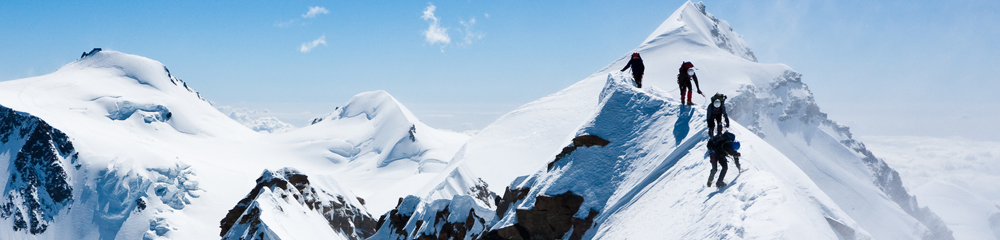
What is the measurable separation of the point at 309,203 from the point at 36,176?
126 metres

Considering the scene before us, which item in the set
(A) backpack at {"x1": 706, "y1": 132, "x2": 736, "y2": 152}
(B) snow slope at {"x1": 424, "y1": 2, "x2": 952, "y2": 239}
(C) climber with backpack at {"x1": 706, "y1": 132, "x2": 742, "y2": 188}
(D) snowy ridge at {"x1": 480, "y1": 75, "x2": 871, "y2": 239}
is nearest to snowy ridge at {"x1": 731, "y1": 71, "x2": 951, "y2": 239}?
(B) snow slope at {"x1": 424, "y1": 2, "x2": 952, "y2": 239}

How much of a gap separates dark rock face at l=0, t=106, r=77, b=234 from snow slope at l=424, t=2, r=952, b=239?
407ft

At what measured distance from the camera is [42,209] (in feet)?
469

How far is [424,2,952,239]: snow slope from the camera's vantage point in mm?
65125

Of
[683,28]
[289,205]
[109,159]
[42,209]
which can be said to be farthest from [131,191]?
[683,28]

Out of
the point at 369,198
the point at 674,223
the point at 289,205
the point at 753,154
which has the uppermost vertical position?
the point at 753,154

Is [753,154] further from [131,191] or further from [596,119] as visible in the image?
[131,191]

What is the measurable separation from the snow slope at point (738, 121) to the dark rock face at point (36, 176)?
124 meters

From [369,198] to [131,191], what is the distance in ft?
199

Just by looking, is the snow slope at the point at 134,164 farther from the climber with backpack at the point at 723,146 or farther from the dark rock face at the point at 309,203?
the climber with backpack at the point at 723,146

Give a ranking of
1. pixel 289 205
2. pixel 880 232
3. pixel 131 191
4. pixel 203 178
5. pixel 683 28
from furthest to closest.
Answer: pixel 203 178
pixel 131 191
pixel 683 28
pixel 289 205
pixel 880 232

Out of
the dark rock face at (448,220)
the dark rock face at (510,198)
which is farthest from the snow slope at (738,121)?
the dark rock face at (510,198)

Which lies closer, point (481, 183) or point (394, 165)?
point (481, 183)

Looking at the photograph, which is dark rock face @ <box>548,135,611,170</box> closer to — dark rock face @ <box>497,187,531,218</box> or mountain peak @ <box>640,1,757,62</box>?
dark rock face @ <box>497,187,531,218</box>
